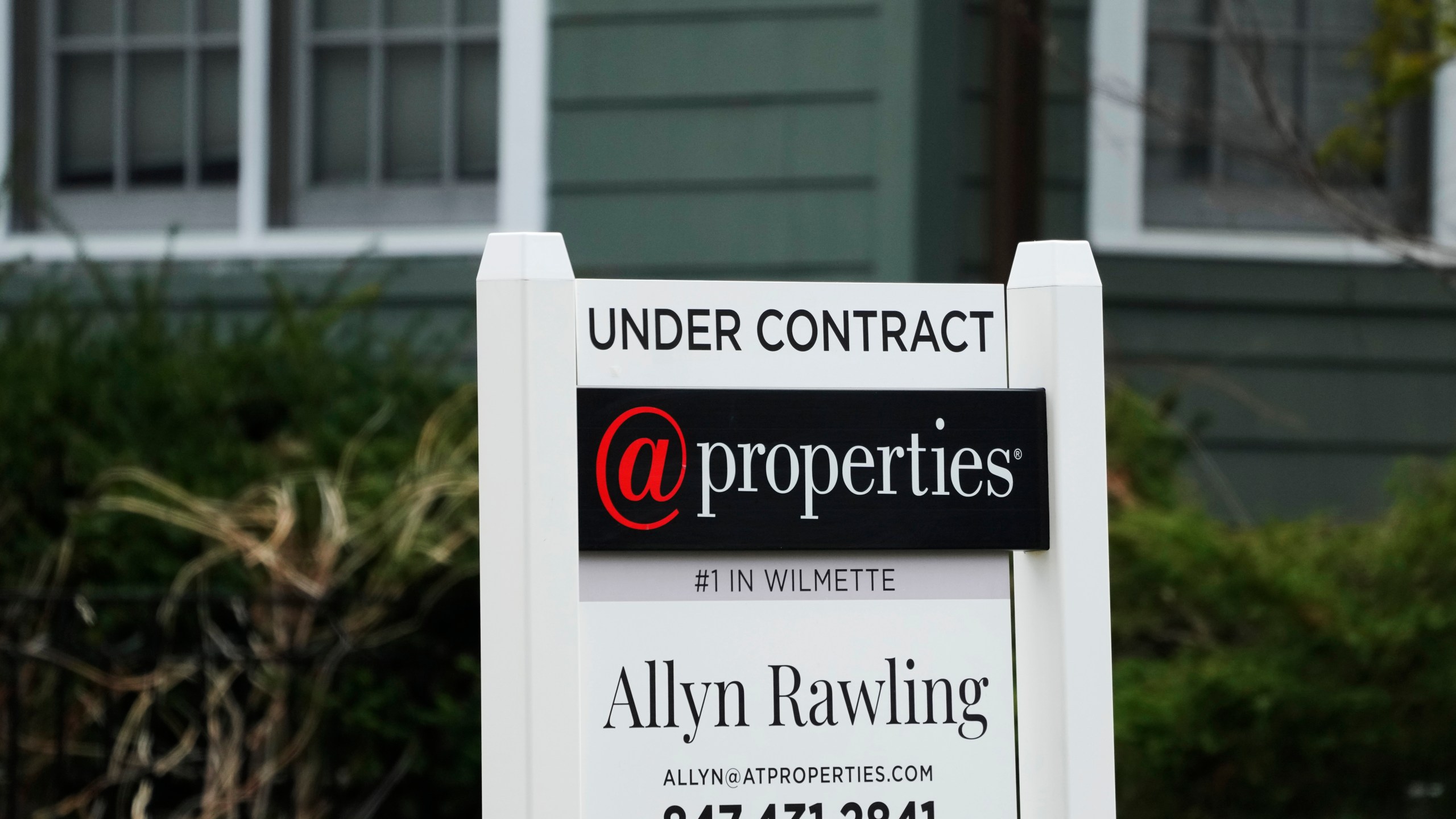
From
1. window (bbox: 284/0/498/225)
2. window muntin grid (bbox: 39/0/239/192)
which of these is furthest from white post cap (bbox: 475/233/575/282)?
window muntin grid (bbox: 39/0/239/192)

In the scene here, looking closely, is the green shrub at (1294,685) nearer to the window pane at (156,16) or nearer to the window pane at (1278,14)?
the window pane at (1278,14)

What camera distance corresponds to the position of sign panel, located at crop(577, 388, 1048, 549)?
2.10m

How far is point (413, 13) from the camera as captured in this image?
19.8 feet

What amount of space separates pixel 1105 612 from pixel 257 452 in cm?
337

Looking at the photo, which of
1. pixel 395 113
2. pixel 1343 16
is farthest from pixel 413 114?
pixel 1343 16

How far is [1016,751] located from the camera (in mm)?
2201

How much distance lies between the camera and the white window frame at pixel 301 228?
5.66m

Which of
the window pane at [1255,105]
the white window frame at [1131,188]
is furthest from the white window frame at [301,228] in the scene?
the window pane at [1255,105]

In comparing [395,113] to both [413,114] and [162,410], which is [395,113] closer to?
[413,114]

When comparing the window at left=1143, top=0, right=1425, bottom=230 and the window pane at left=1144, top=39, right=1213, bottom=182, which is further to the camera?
the window pane at left=1144, top=39, right=1213, bottom=182

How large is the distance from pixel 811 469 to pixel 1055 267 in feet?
1.52

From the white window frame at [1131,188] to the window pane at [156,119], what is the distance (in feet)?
11.8

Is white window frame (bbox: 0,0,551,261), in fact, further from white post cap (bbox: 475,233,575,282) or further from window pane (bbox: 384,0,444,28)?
white post cap (bbox: 475,233,575,282)

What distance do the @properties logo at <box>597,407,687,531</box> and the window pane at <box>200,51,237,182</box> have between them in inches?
179
